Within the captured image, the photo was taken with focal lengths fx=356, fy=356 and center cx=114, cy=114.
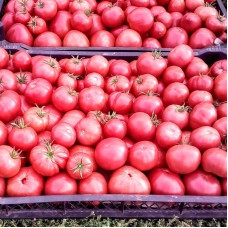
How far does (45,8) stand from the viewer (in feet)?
9.41

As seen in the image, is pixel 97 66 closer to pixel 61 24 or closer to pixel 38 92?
pixel 38 92

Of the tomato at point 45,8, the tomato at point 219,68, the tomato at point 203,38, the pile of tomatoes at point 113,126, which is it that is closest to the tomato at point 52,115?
the pile of tomatoes at point 113,126

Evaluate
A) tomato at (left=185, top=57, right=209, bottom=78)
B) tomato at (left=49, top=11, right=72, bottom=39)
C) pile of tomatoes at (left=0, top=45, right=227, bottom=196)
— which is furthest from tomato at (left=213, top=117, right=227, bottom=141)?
tomato at (left=49, top=11, right=72, bottom=39)

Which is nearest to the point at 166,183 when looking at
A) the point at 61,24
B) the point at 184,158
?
the point at 184,158

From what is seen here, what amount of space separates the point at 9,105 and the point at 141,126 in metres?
0.78

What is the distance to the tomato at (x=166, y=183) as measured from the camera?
1914mm

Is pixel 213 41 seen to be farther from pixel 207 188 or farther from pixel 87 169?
pixel 87 169

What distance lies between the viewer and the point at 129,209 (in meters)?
1.96

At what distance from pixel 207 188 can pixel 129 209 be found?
44 cm

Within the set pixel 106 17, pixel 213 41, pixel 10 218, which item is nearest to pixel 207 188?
pixel 10 218

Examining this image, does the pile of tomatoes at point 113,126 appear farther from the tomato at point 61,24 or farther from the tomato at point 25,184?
the tomato at point 61,24

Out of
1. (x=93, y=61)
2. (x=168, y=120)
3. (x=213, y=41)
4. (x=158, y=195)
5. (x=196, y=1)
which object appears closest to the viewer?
(x=158, y=195)

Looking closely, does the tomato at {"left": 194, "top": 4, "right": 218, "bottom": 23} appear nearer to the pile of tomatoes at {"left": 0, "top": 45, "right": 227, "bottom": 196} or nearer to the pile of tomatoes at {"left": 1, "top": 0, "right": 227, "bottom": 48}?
the pile of tomatoes at {"left": 1, "top": 0, "right": 227, "bottom": 48}

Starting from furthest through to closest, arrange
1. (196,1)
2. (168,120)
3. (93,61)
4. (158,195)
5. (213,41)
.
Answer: (196,1)
(213,41)
(93,61)
(168,120)
(158,195)
